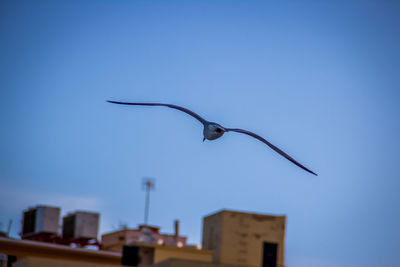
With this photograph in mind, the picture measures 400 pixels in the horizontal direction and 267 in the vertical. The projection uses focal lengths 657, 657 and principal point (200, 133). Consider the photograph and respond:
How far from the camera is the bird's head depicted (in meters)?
25.9

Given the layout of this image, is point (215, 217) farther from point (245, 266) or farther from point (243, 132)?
point (243, 132)

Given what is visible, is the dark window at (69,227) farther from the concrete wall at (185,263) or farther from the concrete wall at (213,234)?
the concrete wall at (185,263)

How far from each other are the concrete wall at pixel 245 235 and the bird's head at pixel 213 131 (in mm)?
8723

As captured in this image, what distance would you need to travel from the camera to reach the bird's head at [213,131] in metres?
25.9

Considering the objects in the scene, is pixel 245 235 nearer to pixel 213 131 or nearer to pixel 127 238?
pixel 213 131

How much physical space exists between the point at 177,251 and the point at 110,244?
25.0 metres

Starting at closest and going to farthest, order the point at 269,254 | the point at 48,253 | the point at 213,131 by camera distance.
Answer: the point at 213,131, the point at 269,254, the point at 48,253

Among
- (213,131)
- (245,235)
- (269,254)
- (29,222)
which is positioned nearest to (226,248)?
(245,235)

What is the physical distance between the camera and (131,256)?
36.6 meters

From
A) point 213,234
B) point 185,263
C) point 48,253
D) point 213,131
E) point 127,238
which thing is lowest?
point 48,253

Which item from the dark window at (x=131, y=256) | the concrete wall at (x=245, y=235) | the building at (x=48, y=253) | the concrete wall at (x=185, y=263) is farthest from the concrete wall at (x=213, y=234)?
the building at (x=48, y=253)

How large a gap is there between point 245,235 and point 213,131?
9750mm

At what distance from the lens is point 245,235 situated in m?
34.0

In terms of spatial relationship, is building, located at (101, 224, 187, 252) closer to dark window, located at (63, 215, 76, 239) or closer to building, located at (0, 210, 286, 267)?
dark window, located at (63, 215, 76, 239)
